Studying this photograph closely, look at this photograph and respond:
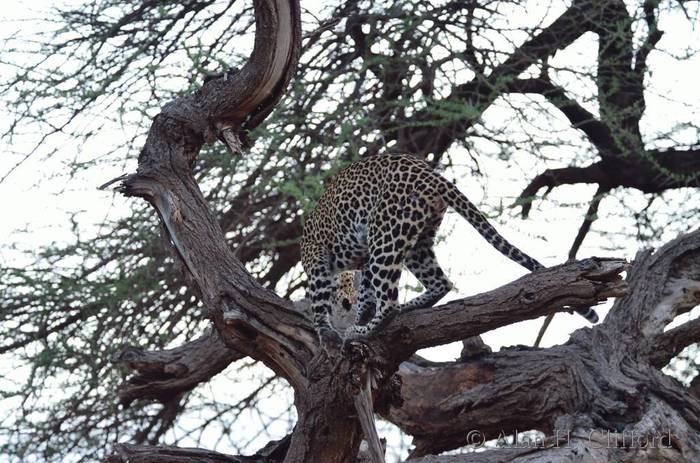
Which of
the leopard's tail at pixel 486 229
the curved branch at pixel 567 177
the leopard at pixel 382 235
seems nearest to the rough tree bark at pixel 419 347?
the leopard at pixel 382 235

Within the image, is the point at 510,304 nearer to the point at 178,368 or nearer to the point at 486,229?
the point at 486,229

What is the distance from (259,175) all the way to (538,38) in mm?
2355

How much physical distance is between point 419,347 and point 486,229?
36.6 inches

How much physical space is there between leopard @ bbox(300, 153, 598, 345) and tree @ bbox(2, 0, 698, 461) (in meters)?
0.39

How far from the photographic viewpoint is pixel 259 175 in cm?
762

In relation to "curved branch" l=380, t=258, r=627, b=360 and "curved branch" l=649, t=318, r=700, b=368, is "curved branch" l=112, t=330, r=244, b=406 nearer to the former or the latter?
"curved branch" l=380, t=258, r=627, b=360

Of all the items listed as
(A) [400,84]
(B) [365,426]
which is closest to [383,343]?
(B) [365,426]

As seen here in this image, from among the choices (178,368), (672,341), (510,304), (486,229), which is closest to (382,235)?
(486,229)

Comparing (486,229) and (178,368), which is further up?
(178,368)

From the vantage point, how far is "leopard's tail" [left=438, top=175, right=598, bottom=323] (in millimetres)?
5375

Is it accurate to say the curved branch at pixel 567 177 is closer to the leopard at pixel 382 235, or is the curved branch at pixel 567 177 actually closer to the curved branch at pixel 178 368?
the leopard at pixel 382 235

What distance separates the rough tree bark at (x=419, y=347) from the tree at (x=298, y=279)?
0.01 m

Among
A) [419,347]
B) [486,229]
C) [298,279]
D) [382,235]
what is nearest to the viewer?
[419,347]

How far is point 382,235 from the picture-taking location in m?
5.77
